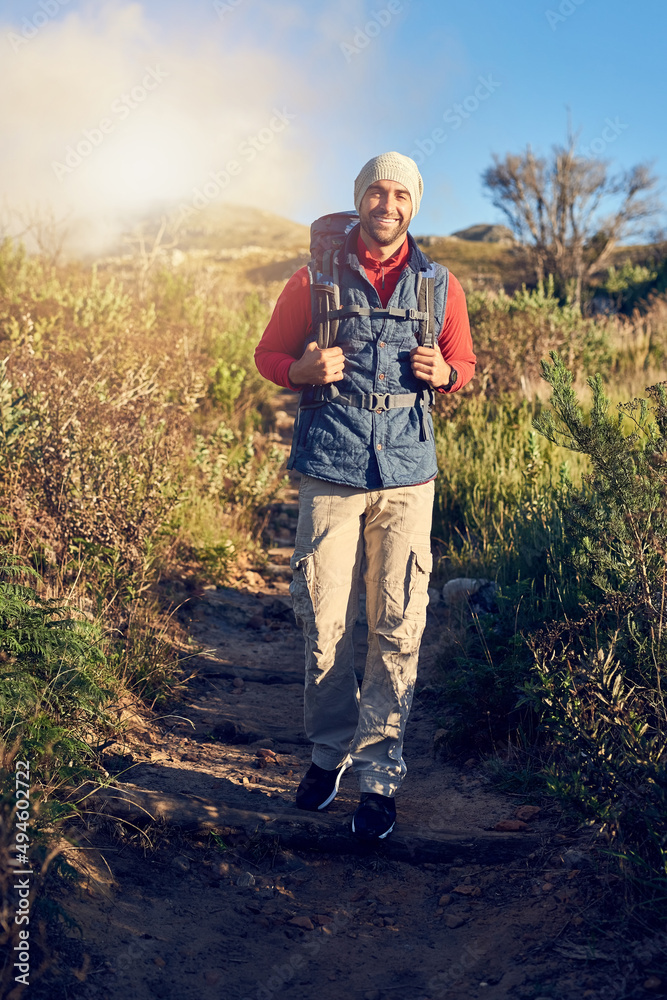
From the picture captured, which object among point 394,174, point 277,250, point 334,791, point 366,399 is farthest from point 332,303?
point 277,250

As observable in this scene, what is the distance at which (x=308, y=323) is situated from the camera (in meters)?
3.05

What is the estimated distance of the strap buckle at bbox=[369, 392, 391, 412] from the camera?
2896 millimetres

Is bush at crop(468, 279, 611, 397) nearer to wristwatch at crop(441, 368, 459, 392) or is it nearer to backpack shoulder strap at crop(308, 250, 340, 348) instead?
wristwatch at crop(441, 368, 459, 392)

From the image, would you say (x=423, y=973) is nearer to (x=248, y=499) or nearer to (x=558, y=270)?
(x=248, y=499)

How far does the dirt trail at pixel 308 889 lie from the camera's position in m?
2.29

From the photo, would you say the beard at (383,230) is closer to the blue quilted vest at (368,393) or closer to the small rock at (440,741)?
the blue quilted vest at (368,393)

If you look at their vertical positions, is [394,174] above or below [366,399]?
above

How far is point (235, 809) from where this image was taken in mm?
3076

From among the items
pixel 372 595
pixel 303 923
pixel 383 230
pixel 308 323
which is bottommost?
pixel 303 923

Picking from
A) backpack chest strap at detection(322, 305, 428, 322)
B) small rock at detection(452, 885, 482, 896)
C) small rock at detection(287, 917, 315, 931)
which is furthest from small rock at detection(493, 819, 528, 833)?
backpack chest strap at detection(322, 305, 428, 322)

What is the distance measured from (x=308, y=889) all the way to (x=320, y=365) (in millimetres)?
1809

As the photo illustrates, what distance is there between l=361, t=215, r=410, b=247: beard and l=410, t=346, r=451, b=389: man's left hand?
1.33 feet

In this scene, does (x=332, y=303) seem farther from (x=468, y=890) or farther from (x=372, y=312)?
(x=468, y=890)

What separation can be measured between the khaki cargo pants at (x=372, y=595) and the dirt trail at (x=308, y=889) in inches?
12.8
